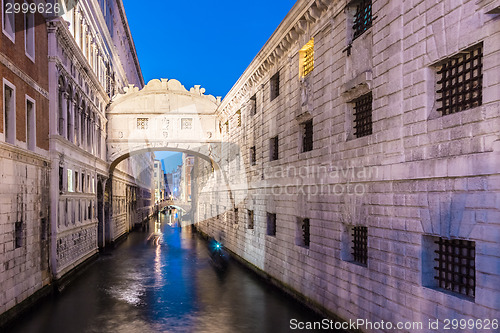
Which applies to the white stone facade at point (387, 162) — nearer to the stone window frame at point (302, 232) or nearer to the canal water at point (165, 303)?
the stone window frame at point (302, 232)

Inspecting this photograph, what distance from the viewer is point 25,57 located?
14609 mm

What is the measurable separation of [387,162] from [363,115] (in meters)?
2.10

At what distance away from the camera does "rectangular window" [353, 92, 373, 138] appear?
10922 millimetres

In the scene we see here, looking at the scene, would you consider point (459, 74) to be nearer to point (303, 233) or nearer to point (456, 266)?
point (456, 266)

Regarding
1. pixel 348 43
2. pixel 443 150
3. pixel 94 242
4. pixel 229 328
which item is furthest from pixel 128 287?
pixel 443 150

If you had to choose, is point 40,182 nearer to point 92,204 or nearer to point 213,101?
point 92,204

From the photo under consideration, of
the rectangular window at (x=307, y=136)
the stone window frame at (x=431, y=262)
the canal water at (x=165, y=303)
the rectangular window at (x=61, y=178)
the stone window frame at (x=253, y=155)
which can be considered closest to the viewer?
the stone window frame at (x=431, y=262)

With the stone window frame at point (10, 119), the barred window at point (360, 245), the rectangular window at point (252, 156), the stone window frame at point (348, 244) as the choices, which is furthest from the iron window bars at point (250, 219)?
the stone window frame at point (10, 119)

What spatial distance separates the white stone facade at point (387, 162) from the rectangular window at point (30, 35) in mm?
9064

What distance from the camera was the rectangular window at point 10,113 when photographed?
1309 centimetres

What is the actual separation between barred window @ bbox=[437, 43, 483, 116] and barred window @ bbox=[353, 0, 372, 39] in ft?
11.1

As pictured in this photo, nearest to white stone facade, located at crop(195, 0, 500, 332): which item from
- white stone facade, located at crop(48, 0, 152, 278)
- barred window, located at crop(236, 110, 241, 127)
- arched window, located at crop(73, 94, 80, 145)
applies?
barred window, located at crop(236, 110, 241, 127)

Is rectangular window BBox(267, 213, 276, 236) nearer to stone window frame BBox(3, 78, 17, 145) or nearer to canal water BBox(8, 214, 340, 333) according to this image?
canal water BBox(8, 214, 340, 333)

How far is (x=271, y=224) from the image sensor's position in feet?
63.0
